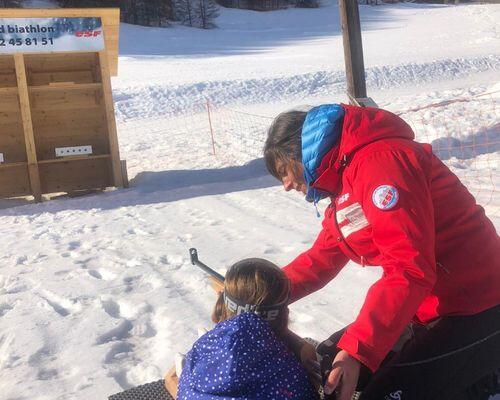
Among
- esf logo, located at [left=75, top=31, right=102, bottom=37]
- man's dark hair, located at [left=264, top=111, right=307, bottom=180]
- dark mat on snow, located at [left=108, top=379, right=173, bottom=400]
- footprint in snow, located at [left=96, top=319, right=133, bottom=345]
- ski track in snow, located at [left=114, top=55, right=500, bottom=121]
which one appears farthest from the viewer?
ski track in snow, located at [left=114, top=55, right=500, bottom=121]

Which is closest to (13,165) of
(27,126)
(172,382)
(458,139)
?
(27,126)

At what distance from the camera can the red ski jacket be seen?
1.87 meters

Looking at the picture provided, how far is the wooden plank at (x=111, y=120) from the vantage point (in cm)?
873

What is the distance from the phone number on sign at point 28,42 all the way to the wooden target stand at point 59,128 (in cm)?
34

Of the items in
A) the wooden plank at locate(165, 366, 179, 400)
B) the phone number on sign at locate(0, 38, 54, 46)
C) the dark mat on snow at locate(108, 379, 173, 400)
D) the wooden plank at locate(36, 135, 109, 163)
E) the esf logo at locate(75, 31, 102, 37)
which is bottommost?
the dark mat on snow at locate(108, 379, 173, 400)

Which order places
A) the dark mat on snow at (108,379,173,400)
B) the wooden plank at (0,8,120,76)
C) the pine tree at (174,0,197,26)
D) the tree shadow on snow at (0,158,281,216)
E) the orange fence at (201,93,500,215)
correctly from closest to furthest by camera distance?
the dark mat on snow at (108,379,173,400)
the orange fence at (201,93,500,215)
the tree shadow on snow at (0,158,281,216)
the wooden plank at (0,8,120,76)
the pine tree at (174,0,197,26)

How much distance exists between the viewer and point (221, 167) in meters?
10.0

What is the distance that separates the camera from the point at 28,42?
27.1 feet

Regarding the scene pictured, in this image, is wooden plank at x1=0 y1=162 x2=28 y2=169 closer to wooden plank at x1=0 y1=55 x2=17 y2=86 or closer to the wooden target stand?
the wooden target stand

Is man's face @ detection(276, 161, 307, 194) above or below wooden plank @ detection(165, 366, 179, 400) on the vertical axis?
above

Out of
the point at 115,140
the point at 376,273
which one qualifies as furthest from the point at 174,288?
the point at 115,140

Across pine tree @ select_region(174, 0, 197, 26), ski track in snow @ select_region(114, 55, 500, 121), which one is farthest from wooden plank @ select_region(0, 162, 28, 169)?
pine tree @ select_region(174, 0, 197, 26)

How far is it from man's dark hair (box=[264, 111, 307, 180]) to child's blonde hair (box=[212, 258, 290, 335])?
38cm

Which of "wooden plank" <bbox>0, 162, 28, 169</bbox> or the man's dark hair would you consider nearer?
the man's dark hair
